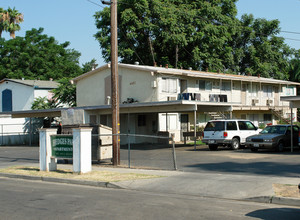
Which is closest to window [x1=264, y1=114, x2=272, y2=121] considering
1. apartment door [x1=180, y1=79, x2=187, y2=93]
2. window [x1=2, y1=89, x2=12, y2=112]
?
apartment door [x1=180, y1=79, x2=187, y2=93]

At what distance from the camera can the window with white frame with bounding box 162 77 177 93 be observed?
33037 mm

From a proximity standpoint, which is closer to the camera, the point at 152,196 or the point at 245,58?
the point at 152,196

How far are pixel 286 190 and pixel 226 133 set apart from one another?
13.8 metres

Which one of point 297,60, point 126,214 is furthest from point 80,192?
point 297,60

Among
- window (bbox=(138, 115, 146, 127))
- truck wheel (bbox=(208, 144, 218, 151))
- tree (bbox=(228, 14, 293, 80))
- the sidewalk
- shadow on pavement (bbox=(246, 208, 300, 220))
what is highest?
tree (bbox=(228, 14, 293, 80))

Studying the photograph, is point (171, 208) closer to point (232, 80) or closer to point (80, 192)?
point (80, 192)

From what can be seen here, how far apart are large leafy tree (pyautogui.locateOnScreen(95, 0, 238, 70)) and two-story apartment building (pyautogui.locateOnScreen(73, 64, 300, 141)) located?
28.4 feet

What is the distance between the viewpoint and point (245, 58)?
179ft

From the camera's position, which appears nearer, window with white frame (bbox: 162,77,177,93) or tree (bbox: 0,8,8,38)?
window with white frame (bbox: 162,77,177,93)

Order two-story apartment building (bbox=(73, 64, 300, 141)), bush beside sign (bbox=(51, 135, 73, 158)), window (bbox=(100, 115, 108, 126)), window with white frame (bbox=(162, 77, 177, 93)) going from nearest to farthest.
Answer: bush beside sign (bbox=(51, 135, 73, 158)) < two-story apartment building (bbox=(73, 64, 300, 141)) < window with white frame (bbox=(162, 77, 177, 93)) < window (bbox=(100, 115, 108, 126))

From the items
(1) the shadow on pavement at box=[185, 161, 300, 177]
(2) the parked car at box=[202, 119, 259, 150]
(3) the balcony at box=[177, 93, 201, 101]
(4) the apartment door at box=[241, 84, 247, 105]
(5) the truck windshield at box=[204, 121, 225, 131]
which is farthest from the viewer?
(4) the apartment door at box=[241, 84, 247, 105]

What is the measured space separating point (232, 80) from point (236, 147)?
1523cm

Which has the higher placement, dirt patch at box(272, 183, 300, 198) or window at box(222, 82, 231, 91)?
window at box(222, 82, 231, 91)

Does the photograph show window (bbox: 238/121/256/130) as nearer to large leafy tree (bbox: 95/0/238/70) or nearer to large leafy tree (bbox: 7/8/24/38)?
large leafy tree (bbox: 95/0/238/70)
